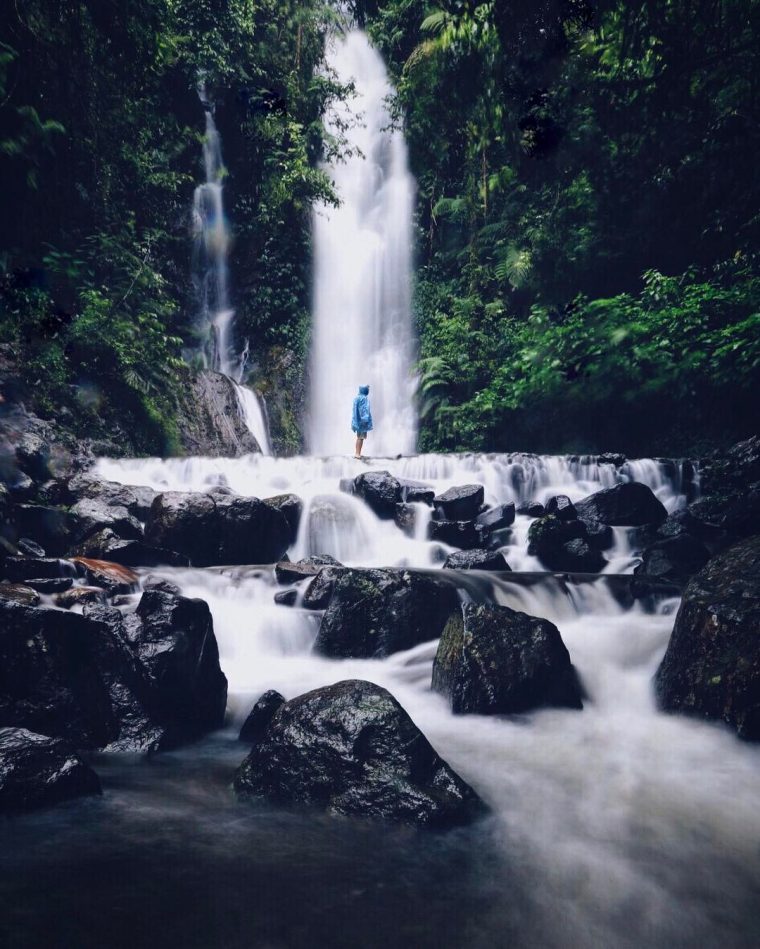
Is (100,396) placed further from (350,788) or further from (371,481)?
(350,788)

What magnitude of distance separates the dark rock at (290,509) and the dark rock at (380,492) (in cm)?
141

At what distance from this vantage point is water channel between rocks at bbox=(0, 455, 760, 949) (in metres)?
2.30

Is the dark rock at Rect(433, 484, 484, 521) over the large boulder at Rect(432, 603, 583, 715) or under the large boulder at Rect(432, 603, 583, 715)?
over

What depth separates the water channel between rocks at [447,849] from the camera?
7.55 ft

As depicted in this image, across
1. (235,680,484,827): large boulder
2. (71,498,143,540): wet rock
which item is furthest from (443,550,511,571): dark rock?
(235,680,484,827): large boulder

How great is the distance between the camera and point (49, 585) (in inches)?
214

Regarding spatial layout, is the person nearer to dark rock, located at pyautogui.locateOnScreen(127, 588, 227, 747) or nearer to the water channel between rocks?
the water channel between rocks

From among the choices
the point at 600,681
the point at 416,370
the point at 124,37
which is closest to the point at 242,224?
the point at 416,370

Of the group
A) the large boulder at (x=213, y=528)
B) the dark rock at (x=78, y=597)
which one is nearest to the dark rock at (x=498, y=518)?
the large boulder at (x=213, y=528)

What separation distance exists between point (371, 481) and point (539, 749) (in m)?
7.19

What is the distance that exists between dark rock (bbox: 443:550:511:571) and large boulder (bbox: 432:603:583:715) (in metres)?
3.38

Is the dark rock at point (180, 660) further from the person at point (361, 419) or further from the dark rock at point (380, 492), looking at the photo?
the person at point (361, 419)

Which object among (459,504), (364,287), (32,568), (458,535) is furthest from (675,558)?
(364,287)

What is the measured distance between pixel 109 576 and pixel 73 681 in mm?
2689
